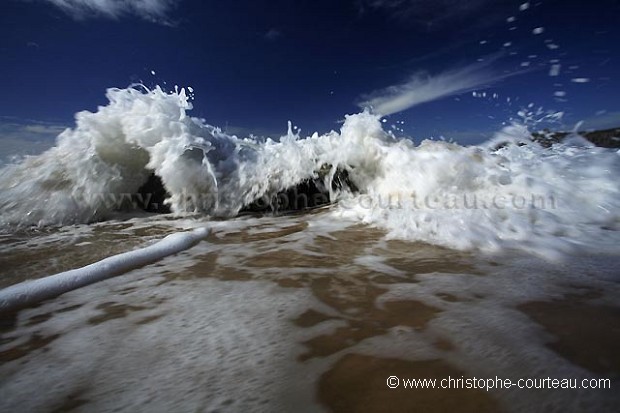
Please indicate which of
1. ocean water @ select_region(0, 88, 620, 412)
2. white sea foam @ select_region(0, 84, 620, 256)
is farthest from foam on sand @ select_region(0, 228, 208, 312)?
white sea foam @ select_region(0, 84, 620, 256)

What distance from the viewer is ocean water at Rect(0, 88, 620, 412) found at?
0.97m

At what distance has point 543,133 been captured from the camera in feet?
18.6

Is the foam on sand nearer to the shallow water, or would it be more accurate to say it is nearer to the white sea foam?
the shallow water

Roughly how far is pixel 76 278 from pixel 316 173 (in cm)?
374

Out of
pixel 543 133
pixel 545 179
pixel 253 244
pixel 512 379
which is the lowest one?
pixel 512 379

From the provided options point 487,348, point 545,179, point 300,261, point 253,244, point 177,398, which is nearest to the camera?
point 177,398

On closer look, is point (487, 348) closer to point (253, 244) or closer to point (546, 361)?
point (546, 361)

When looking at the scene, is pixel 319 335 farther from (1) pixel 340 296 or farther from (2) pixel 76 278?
(2) pixel 76 278

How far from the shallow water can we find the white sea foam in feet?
3.59

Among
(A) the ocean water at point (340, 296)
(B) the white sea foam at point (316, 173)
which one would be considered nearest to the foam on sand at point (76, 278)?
(A) the ocean water at point (340, 296)

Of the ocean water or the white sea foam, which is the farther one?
the white sea foam

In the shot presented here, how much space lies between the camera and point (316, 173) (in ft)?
17.2

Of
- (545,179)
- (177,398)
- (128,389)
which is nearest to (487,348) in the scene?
(177,398)

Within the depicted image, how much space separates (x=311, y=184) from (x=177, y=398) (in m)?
4.34
